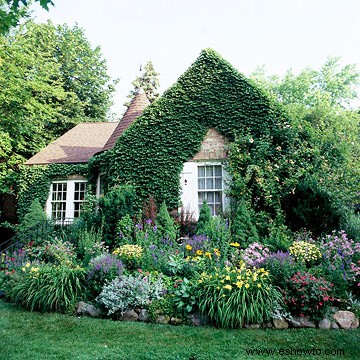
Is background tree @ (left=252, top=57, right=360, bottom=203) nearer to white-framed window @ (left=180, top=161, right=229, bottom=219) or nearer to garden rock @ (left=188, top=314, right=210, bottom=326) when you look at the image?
white-framed window @ (left=180, top=161, right=229, bottom=219)

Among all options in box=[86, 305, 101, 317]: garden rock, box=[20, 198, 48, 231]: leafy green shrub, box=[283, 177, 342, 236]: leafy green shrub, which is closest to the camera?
box=[86, 305, 101, 317]: garden rock

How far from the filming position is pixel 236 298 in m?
5.20

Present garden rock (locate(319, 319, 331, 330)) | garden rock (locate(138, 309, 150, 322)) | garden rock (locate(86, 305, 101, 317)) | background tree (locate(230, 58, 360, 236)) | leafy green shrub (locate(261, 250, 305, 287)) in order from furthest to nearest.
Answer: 1. background tree (locate(230, 58, 360, 236))
2. garden rock (locate(86, 305, 101, 317))
3. leafy green shrub (locate(261, 250, 305, 287))
4. garden rock (locate(138, 309, 150, 322))
5. garden rock (locate(319, 319, 331, 330))

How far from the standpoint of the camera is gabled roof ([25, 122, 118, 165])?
51.6 ft

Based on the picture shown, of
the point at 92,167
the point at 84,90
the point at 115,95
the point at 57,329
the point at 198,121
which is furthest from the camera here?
the point at 115,95

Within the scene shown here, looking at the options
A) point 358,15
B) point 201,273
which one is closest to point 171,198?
point 201,273

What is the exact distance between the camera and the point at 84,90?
26.0 metres

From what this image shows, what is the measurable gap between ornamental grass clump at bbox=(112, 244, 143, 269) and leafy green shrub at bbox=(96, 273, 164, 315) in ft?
3.11

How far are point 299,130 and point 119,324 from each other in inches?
302

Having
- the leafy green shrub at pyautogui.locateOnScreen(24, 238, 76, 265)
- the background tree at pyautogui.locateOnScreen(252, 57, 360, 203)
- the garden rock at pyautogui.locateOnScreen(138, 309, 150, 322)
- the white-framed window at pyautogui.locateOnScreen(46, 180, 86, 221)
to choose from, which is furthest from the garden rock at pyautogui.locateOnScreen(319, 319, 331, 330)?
the white-framed window at pyautogui.locateOnScreen(46, 180, 86, 221)

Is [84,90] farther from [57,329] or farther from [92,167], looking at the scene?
[57,329]

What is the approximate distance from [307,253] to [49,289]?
4.88 m

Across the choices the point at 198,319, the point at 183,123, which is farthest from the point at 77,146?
the point at 198,319

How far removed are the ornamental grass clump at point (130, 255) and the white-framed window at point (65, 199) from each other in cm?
809
